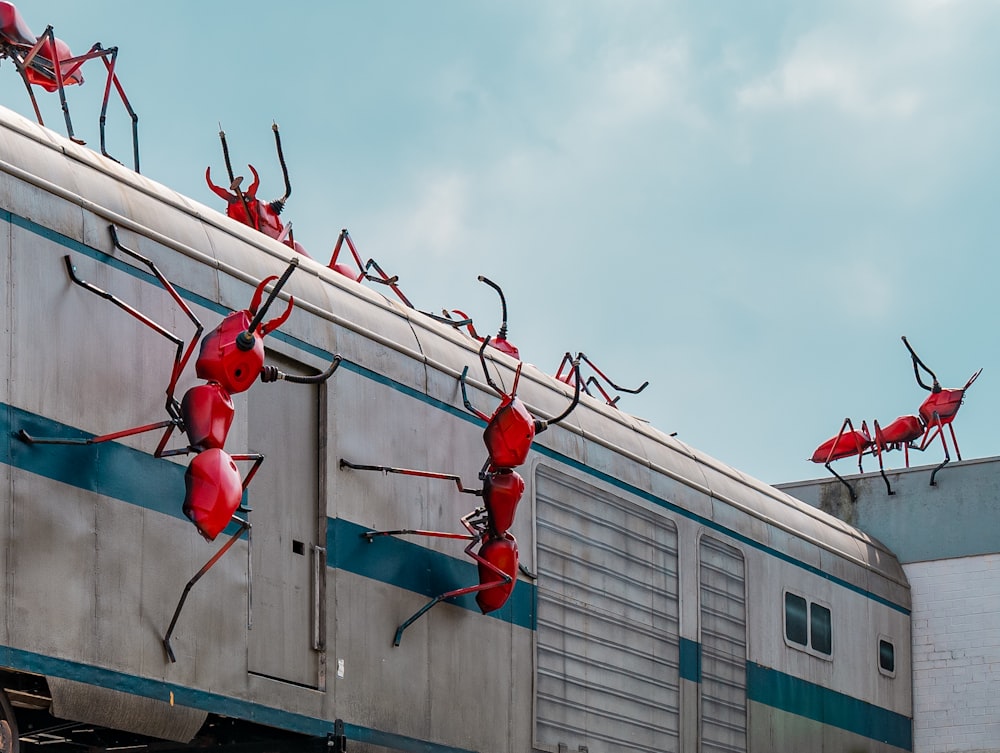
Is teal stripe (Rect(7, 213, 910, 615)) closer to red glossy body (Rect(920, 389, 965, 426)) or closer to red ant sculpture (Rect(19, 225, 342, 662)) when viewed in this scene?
red ant sculpture (Rect(19, 225, 342, 662))

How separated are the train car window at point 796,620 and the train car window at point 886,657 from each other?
157 cm

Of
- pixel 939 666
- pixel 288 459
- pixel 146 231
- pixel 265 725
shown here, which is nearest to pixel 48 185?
pixel 146 231

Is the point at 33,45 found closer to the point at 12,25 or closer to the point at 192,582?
the point at 12,25

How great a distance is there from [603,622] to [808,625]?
11.3 feet

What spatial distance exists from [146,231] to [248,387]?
99cm

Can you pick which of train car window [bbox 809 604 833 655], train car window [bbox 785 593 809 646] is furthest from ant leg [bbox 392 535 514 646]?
train car window [bbox 809 604 833 655]

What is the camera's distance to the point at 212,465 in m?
8.41

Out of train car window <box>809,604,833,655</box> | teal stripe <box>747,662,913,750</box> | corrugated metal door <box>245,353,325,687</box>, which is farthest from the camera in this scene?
train car window <box>809,604,833,655</box>

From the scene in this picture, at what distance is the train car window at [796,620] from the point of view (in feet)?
49.2

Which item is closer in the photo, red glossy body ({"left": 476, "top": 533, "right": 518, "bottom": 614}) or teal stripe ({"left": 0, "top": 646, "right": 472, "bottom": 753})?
teal stripe ({"left": 0, "top": 646, "right": 472, "bottom": 753})

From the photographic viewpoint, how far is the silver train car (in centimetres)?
836

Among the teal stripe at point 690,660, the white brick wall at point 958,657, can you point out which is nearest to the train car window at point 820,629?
the white brick wall at point 958,657

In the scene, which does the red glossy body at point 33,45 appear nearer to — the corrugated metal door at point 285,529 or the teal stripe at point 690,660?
the corrugated metal door at point 285,529

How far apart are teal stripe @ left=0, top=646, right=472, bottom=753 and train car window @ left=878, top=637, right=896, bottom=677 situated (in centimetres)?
683
